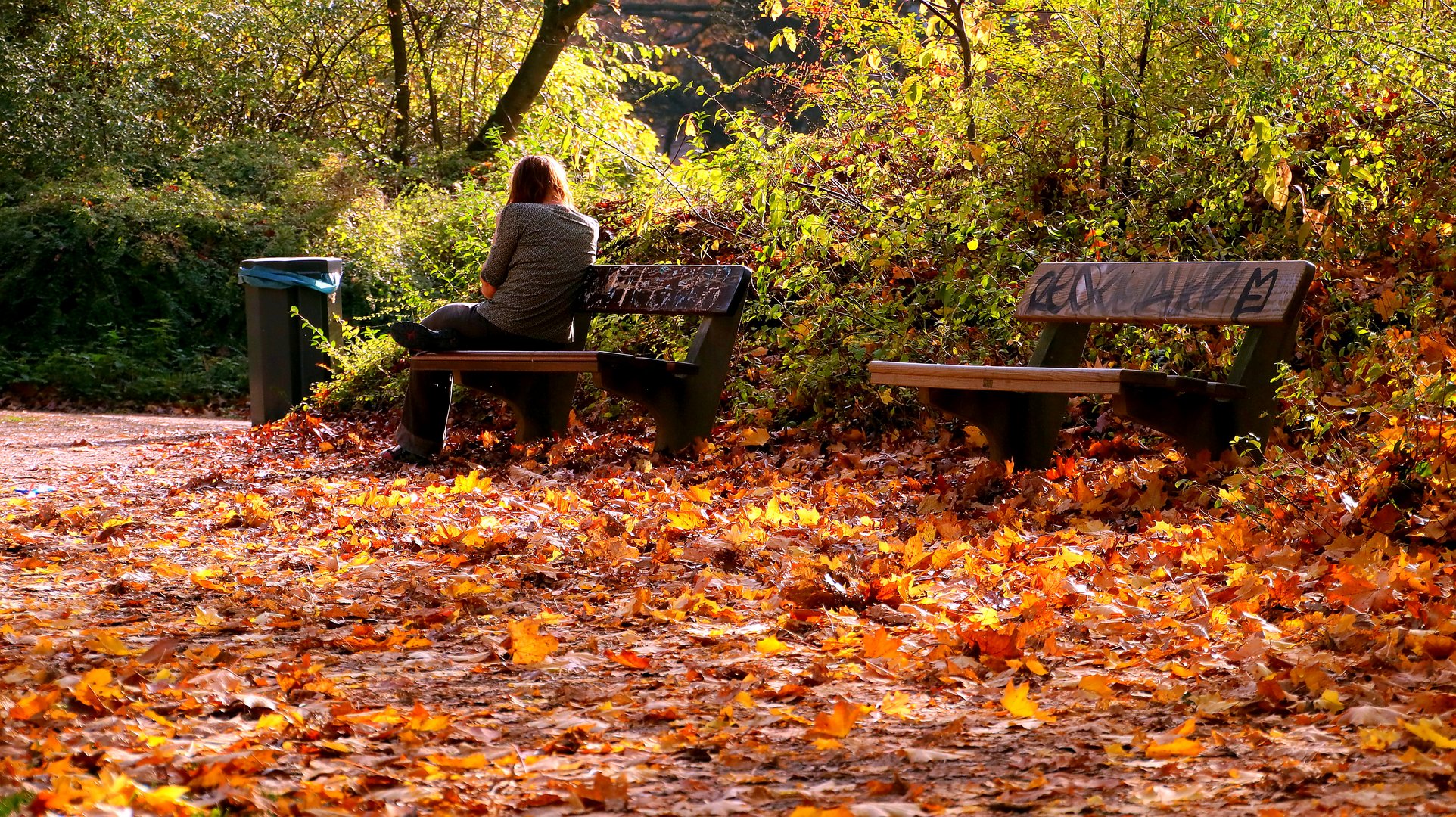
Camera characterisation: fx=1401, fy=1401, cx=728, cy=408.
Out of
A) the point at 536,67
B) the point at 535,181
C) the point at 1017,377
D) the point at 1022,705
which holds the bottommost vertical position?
the point at 1022,705

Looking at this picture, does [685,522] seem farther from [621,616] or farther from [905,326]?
[905,326]

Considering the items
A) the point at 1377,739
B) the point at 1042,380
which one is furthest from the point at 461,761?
the point at 1042,380

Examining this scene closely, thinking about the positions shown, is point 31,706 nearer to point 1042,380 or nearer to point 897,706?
point 897,706

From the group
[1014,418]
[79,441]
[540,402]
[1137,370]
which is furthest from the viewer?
[79,441]

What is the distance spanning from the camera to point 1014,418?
17.8ft

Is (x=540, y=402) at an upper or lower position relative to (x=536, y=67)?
lower

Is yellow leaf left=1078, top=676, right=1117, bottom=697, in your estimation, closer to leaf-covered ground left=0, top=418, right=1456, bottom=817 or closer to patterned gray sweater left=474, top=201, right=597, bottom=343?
leaf-covered ground left=0, top=418, right=1456, bottom=817

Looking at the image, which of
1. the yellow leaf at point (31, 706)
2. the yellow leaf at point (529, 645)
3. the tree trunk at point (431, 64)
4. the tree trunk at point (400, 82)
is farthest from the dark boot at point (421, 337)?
the tree trunk at point (431, 64)

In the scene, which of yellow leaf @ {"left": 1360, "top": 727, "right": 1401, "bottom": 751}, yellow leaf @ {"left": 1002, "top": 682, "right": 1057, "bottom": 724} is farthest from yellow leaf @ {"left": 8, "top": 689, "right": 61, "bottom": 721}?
yellow leaf @ {"left": 1360, "top": 727, "right": 1401, "bottom": 751}

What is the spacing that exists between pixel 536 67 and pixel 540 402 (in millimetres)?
9605

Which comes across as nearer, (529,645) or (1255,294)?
(529,645)

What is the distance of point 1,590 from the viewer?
377cm

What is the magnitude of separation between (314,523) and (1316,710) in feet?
11.7

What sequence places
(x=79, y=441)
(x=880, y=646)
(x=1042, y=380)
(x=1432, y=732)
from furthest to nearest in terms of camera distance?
1. (x=79, y=441)
2. (x=1042, y=380)
3. (x=880, y=646)
4. (x=1432, y=732)
